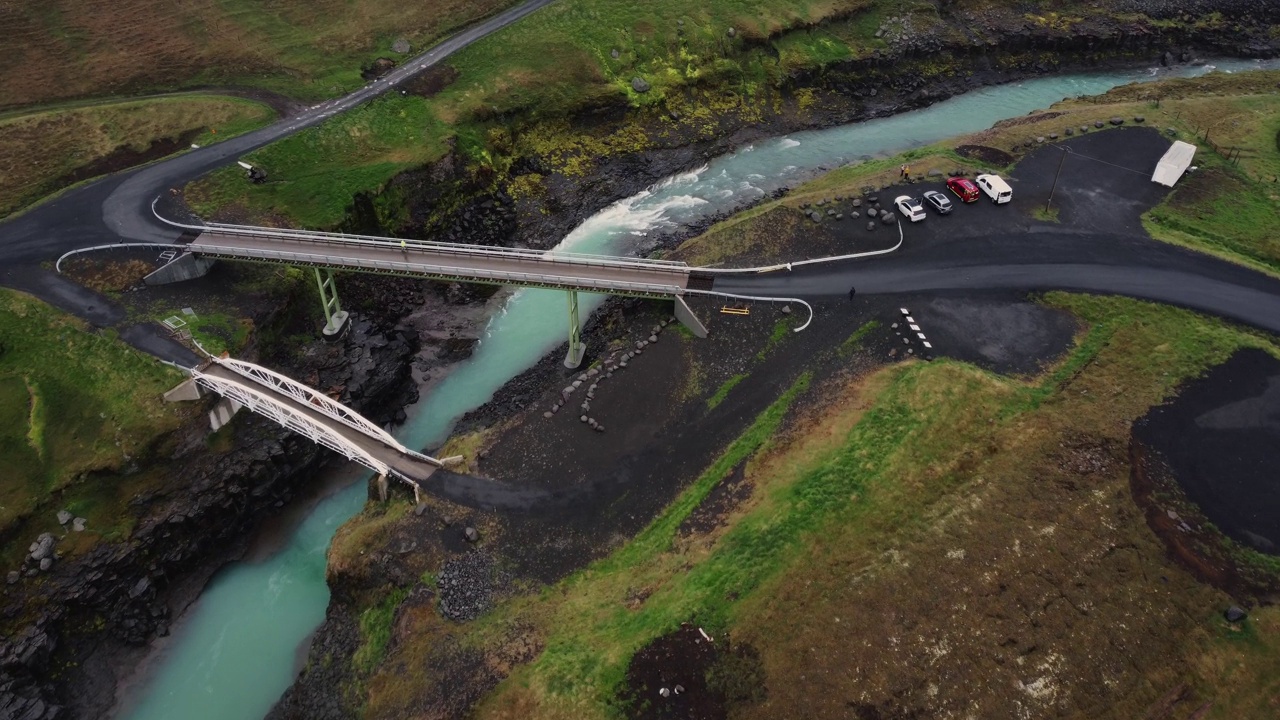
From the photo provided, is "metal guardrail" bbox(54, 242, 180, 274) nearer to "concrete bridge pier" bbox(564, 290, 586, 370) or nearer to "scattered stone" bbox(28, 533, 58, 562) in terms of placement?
"scattered stone" bbox(28, 533, 58, 562)

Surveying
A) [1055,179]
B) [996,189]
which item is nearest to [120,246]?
A: [996,189]

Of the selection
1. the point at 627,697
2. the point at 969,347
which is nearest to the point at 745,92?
the point at 969,347

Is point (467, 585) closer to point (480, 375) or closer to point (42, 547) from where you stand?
point (480, 375)

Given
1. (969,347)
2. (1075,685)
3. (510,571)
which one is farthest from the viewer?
(969,347)

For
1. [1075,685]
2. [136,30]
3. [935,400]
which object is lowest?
[1075,685]

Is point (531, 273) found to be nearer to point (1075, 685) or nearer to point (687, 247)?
point (687, 247)

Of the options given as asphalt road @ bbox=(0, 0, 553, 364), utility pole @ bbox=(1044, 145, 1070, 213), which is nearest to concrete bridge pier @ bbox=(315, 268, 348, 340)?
asphalt road @ bbox=(0, 0, 553, 364)

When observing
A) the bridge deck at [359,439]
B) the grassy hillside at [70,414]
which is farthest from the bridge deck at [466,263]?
the grassy hillside at [70,414]
